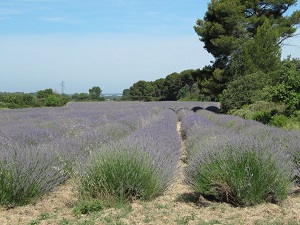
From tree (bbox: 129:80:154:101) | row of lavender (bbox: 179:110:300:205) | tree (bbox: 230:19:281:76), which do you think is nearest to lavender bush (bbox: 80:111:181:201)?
row of lavender (bbox: 179:110:300:205)

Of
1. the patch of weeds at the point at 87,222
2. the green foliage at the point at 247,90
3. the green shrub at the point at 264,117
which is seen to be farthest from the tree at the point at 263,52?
the patch of weeds at the point at 87,222

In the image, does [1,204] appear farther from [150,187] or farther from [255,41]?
[255,41]

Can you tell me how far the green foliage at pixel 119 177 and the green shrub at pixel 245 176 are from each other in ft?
2.31

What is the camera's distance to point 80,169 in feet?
19.8

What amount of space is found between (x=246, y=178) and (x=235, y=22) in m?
28.5

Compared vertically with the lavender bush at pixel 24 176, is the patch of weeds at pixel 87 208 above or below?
below

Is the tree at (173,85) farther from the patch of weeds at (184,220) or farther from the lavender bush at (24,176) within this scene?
the patch of weeds at (184,220)

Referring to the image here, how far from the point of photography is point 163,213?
17.2 feet

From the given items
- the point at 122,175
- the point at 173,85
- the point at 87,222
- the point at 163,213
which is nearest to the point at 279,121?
the point at 122,175

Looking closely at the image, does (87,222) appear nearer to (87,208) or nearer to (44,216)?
(87,208)

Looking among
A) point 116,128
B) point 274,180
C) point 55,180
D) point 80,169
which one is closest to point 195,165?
point 274,180

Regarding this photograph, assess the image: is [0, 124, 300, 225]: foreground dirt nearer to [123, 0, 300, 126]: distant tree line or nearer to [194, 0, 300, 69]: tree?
[123, 0, 300, 126]: distant tree line

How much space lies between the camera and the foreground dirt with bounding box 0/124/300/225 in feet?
15.8

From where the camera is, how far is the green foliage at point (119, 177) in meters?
5.74
